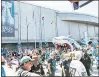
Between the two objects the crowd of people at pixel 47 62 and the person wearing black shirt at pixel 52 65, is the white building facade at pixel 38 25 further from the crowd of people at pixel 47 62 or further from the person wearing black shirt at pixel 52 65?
the person wearing black shirt at pixel 52 65

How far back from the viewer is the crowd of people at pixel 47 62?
90 cm

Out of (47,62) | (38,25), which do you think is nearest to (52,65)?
(47,62)

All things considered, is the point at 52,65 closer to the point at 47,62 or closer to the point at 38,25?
the point at 47,62

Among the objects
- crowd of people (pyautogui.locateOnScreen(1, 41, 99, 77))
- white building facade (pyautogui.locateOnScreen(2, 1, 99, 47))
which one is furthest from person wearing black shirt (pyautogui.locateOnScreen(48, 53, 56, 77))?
white building facade (pyautogui.locateOnScreen(2, 1, 99, 47))

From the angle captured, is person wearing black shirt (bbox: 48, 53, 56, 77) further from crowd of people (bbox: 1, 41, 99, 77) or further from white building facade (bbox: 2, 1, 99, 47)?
white building facade (bbox: 2, 1, 99, 47)

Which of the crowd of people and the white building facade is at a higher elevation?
the white building facade

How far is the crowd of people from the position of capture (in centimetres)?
90

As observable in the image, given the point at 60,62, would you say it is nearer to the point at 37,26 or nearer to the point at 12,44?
the point at 37,26

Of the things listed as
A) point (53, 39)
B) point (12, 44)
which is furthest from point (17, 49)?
point (53, 39)

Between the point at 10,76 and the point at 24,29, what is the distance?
403 mm

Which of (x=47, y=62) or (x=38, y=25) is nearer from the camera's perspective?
(x=38, y=25)

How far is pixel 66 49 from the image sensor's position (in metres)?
1.97

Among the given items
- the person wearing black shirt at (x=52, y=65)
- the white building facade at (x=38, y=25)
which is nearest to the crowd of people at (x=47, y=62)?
the person wearing black shirt at (x=52, y=65)

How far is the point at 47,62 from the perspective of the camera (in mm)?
2510
